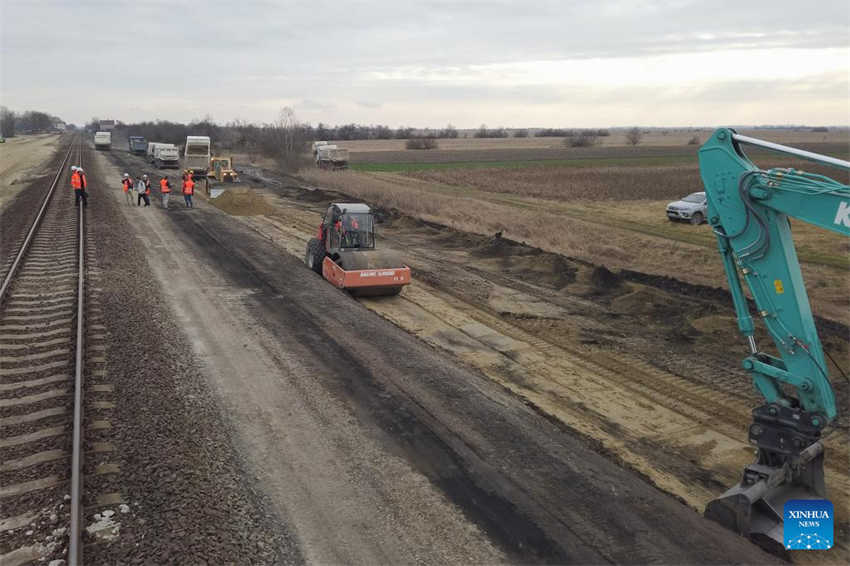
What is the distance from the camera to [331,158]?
65.3 meters

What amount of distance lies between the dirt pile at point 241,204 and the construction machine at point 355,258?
14492 mm

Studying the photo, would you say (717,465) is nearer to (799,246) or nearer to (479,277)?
(479,277)

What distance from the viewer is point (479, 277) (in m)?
19.6

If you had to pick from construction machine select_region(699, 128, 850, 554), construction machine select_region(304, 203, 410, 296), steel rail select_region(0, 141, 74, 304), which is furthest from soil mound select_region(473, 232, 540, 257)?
construction machine select_region(699, 128, 850, 554)

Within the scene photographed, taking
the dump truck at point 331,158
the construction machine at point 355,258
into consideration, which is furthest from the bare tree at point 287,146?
the construction machine at point 355,258

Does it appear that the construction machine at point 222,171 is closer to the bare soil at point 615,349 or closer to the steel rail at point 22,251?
the steel rail at point 22,251

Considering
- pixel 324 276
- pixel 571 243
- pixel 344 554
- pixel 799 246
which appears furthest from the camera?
pixel 571 243

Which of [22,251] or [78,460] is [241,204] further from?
[78,460]

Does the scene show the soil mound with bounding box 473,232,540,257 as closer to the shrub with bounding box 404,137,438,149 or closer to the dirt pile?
the dirt pile

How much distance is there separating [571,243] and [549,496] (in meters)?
18.0

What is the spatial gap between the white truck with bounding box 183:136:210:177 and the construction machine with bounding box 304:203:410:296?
30.0 metres

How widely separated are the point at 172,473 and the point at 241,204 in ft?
87.8

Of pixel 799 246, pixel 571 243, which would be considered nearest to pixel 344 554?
pixel 571 243

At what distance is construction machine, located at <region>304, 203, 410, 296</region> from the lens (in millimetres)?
16500
